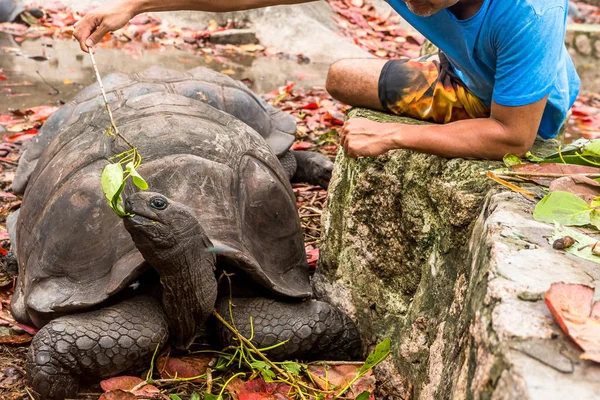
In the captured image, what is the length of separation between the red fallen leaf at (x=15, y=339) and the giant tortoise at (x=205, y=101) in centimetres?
102

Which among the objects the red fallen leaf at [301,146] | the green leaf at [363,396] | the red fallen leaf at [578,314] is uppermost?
the red fallen leaf at [578,314]

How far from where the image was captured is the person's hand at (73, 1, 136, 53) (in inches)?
92.2

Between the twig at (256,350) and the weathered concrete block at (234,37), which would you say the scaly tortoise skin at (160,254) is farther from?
the weathered concrete block at (234,37)

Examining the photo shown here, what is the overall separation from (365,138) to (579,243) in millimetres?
1026

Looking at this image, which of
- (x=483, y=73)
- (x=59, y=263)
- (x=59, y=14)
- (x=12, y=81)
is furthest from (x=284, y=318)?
(x=59, y=14)

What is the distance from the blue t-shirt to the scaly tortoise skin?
90 cm

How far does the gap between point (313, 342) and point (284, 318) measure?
0.14 meters

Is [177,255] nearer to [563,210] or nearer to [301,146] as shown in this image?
[563,210]

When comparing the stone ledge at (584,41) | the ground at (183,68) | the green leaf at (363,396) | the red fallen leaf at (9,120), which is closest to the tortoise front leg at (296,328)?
the green leaf at (363,396)

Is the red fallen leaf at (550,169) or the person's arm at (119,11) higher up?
the person's arm at (119,11)

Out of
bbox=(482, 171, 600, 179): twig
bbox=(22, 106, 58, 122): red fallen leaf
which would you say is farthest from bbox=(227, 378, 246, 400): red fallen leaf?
bbox=(22, 106, 58, 122): red fallen leaf

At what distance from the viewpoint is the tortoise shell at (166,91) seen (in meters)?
3.44

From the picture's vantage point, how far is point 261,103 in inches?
164

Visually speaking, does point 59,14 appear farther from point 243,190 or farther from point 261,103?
point 243,190
